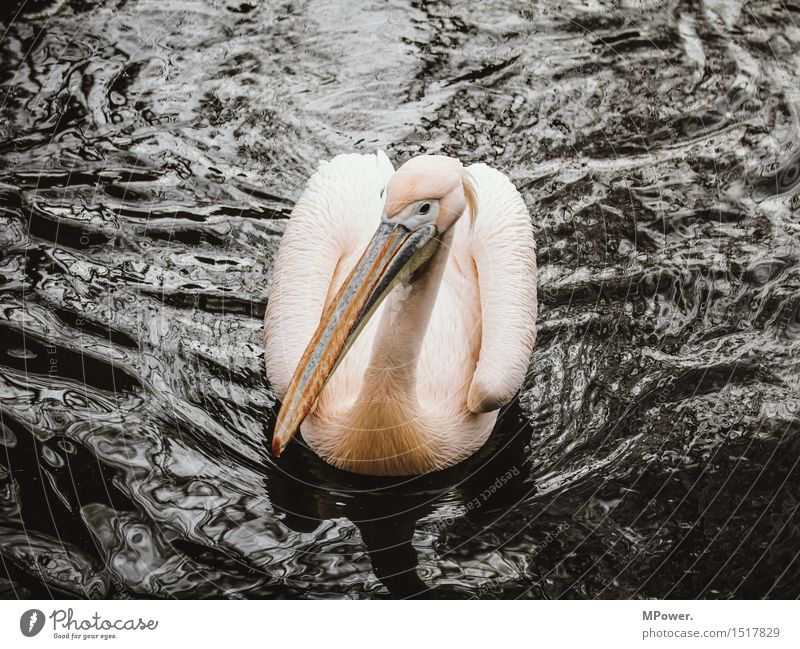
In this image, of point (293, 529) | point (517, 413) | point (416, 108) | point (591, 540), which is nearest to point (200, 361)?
point (293, 529)

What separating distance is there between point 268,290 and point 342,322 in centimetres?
122

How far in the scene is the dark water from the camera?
3232 mm

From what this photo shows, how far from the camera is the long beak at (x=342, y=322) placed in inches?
118

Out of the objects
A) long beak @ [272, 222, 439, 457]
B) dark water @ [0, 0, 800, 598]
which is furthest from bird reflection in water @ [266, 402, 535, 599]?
long beak @ [272, 222, 439, 457]

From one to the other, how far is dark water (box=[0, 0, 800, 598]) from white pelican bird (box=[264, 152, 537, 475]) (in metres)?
0.22

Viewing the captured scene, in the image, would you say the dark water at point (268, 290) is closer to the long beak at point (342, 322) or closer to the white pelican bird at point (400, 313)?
the white pelican bird at point (400, 313)

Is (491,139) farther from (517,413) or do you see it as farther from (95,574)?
(95,574)

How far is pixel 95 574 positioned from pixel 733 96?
402 centimetres

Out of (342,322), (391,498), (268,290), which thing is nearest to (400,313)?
(342,322)

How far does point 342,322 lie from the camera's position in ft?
9.94

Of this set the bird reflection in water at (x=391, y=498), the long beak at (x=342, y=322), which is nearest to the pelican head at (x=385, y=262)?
the long beak at (x=342, y=322)

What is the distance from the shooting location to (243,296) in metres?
4.15

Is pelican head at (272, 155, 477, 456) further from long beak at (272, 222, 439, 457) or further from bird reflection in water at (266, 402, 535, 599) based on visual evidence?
bird reflection in water at (266, 402, 535, 599)

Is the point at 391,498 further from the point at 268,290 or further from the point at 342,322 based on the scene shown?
the point at 268,290
